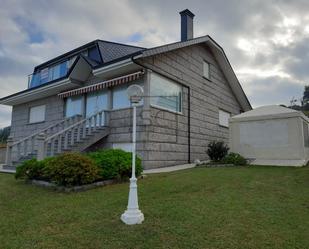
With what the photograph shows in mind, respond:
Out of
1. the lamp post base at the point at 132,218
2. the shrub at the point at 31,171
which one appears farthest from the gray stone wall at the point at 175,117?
the lamp post base at the point at 132,218

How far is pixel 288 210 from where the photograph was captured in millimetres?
4785

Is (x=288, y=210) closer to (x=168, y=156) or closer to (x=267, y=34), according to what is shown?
(x=168, y=156)

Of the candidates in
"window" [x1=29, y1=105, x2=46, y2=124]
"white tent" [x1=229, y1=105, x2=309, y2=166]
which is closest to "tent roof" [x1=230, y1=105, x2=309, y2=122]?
"white tent" [x1=229, y1=105, x2=309, y2=166]

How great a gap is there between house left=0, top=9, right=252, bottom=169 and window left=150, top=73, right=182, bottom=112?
0.17 ft

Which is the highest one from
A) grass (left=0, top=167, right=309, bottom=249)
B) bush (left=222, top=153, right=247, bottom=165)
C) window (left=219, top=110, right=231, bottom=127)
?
window (left=219, top=110, right=231, bottom=127)

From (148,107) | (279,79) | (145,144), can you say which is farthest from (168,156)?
(279,79)

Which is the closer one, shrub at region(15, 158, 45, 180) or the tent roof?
shrub at region(15, 158, 45, 180)

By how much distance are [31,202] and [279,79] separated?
75.5 feet

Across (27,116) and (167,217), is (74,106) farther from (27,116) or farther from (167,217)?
(167,217)

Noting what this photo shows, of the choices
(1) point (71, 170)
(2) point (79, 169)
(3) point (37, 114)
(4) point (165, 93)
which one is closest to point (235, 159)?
(4) point (165, 93)

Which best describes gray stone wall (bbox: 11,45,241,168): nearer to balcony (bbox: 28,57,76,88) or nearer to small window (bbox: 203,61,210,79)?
small window (bbox: 203,61,210,79)

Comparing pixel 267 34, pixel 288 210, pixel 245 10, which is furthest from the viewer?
pixel 267 34

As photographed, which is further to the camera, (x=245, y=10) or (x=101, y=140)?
(x=101, y=140)

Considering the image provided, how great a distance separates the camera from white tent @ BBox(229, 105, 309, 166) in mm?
12116
